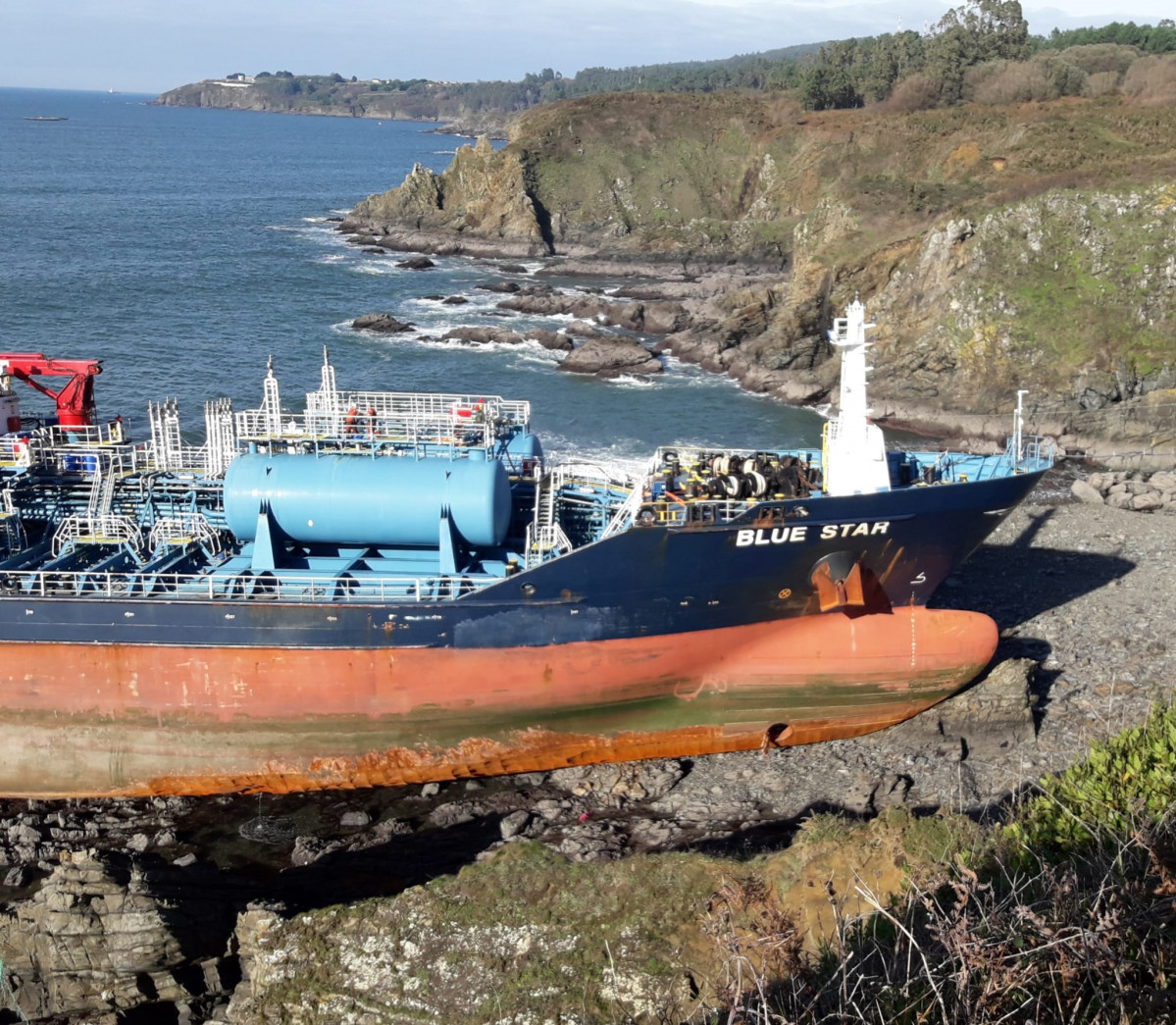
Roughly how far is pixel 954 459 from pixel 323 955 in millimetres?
15543

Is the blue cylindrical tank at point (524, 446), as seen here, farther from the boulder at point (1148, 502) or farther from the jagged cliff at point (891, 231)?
the boulder at point (1148, 502)

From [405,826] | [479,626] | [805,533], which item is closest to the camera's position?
[405,826]

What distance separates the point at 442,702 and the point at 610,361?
3425cm

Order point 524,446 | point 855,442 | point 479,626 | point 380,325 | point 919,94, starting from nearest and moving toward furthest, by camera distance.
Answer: point 479,626 → point 855,442 → point 524,446 → point 380,325 → point 919,94

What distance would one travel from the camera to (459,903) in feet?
43.7

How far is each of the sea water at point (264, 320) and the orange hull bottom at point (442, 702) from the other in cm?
2071

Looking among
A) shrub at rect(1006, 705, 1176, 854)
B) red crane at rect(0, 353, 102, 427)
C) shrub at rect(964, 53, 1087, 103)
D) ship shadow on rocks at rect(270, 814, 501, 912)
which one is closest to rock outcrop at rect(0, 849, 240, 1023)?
ship shadow on rocks at rect(270, 814, 501, 912)

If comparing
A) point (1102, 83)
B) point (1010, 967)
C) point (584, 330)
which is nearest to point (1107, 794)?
point (1010, 967)

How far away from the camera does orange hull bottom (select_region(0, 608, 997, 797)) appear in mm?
18906

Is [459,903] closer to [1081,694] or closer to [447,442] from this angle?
[447,442]

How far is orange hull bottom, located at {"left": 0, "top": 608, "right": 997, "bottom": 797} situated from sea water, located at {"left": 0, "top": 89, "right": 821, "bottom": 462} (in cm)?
2071

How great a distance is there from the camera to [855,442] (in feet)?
63.4

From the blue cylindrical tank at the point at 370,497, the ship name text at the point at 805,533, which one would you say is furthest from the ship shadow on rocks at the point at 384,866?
the ship name text at the point at 805,533

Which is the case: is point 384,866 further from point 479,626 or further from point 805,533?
point 805,533
